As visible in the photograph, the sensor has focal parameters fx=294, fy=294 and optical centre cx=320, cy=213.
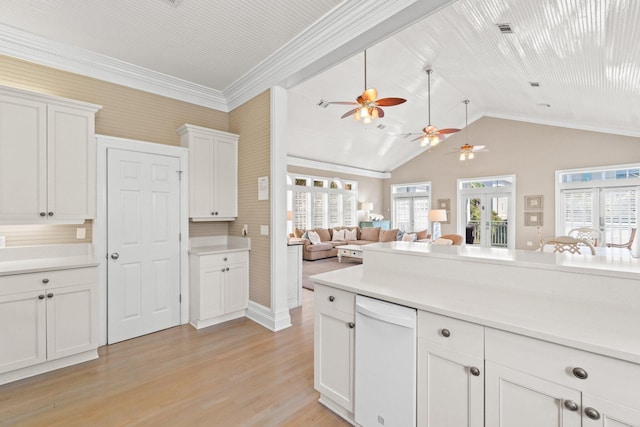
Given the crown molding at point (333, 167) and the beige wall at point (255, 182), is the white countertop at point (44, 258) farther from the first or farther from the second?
the crown molding at point (333, 167)

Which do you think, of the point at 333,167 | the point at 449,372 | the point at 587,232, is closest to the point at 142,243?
the point at 449,372

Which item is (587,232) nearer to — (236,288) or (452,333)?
(452,333)

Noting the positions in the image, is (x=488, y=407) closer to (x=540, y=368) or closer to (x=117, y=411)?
(x=540, y=368)

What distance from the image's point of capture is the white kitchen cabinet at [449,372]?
139 centimetres

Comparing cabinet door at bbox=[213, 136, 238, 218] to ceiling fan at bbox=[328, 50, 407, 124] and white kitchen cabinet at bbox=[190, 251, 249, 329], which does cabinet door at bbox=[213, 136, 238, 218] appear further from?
ceiling fan at bbox=[328, 50, 407, 124]

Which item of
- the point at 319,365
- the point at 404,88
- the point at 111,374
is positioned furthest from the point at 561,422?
the point at 404,88

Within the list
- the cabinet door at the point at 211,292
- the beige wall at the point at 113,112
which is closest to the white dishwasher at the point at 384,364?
the cabinet door at the point at 211,292

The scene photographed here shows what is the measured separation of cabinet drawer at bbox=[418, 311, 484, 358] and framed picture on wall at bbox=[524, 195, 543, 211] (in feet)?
28.2

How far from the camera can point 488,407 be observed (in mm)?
1350

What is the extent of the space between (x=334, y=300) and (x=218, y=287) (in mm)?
2156

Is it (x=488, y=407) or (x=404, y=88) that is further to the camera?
(x=404, y=88)

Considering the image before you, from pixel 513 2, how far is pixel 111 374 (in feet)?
17.1

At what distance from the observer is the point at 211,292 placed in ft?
11.8

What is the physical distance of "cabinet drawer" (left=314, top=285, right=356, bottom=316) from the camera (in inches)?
75.6
